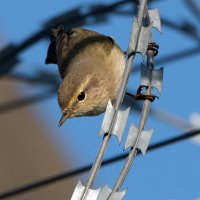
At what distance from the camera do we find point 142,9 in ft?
10.5

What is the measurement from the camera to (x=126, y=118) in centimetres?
297

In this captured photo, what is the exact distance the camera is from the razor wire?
287cm

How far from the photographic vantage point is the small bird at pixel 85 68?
4.37 metres

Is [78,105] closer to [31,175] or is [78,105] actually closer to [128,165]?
[128,165]

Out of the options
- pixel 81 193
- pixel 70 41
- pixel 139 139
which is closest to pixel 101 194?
pixel 81 193

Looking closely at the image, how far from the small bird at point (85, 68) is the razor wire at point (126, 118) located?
1.11 m

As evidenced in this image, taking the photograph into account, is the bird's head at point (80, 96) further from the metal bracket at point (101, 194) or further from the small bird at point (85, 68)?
the metal bracket at point (101, 194)

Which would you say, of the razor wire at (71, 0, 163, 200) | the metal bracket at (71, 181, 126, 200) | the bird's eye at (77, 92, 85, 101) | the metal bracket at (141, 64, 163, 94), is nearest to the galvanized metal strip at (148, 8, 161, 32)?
the razor wire at (71, 0, 163, 200)

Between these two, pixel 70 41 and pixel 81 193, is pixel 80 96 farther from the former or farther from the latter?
pixel 81 193

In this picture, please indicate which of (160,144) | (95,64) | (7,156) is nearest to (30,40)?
(95,64)

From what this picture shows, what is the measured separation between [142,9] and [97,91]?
4.55 ft

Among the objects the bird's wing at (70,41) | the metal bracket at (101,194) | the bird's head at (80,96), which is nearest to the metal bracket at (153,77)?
the metal bracket at (101,194)

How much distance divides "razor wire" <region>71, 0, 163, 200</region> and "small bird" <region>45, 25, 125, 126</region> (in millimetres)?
1113

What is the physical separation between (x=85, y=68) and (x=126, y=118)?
165 centimetres
